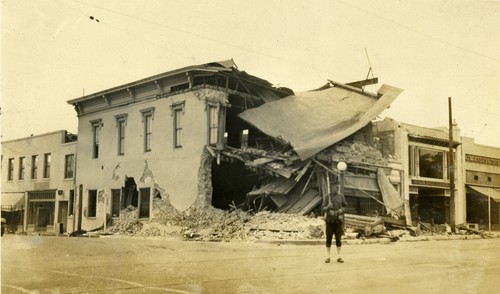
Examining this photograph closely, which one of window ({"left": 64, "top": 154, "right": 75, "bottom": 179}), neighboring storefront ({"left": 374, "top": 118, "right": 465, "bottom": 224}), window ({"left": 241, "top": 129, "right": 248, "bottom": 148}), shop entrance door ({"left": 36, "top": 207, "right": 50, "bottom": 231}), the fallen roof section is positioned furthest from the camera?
neighboring storefront ({"left": 374, "top": 118, "right": 465, "bottom": 224})

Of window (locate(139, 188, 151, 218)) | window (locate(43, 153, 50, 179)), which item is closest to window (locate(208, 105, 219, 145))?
window (locate(139, 188, 151, 218))

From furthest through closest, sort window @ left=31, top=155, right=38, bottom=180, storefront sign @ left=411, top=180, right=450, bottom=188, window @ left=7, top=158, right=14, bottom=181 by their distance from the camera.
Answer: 1. storefront sign @ left=411, top=180, right=450, bottom=188
2. window @ left=31, top=155, right=38, bottom=180
3. window @ left=7, top=158, right=14, bottom=181

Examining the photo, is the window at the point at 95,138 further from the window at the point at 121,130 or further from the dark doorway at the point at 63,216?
the dark doorway at the point at 63,216

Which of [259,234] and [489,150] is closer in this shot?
[259,234]

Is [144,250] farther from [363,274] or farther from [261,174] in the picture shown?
[261,174]

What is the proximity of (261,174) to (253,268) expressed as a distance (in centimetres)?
1223

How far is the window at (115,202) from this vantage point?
19.2 m

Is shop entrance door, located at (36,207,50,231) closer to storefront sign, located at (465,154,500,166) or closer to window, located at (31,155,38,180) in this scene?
window, located at (31,155,38,180)

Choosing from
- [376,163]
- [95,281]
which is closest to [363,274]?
[95,281]

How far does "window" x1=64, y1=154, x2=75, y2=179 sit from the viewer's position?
691 inches

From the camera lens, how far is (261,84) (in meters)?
20.5

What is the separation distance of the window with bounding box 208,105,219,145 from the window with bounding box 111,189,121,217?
4.07 meters

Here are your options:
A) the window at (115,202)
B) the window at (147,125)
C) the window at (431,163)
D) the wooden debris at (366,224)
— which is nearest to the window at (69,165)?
the window at (115,202)

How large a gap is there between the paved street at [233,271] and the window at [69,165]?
424 centimetres
